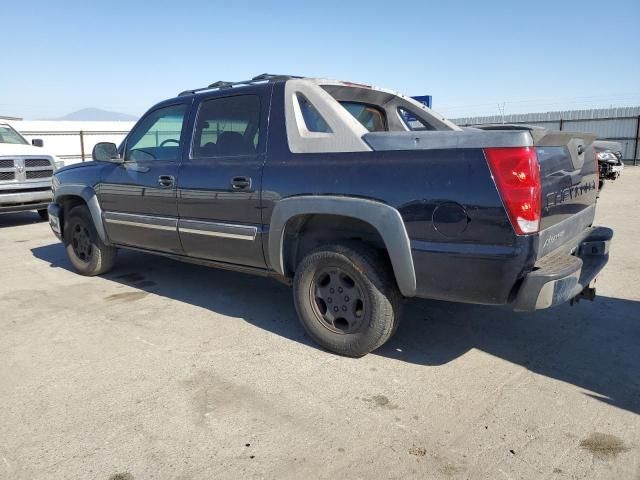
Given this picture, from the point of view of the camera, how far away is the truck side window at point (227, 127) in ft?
13.0

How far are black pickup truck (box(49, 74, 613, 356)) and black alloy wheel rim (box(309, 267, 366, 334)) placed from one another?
10 mm

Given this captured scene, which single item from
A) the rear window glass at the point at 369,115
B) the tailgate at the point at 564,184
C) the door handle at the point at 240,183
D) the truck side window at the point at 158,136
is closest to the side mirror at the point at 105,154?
the truck side window at the point at 158,136

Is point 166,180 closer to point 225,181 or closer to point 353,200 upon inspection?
point 225,181

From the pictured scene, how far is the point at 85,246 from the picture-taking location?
577 cm

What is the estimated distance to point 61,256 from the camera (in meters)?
6.94

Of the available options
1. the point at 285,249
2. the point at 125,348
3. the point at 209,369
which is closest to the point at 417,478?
the point at 209,369

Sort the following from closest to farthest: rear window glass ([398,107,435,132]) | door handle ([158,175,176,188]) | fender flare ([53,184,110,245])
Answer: door handle ([158,175,176,188]) < rear window glass ([398,107,435,132]) < fender flare ([53,184,110,245])

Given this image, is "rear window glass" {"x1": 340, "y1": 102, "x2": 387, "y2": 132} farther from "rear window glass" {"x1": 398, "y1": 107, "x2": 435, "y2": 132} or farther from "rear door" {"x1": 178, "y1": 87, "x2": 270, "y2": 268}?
"rear door" {"x1": 178, "y1": 87, "x2": 270, "y2": 268}

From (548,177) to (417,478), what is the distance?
1.82 metres

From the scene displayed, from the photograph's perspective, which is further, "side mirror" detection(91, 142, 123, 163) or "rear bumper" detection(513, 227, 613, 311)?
"side mirror" detection(91, 142, 123, 163)

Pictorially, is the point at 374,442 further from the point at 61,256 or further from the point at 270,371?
the point at 61,256

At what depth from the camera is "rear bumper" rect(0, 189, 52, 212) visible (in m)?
9.08

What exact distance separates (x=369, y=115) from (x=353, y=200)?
155 centimetres

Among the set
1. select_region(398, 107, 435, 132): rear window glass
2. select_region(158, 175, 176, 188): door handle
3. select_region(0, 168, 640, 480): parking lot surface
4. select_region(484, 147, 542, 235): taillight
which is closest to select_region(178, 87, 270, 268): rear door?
select_region(158, 175, 176, 188): door handle
